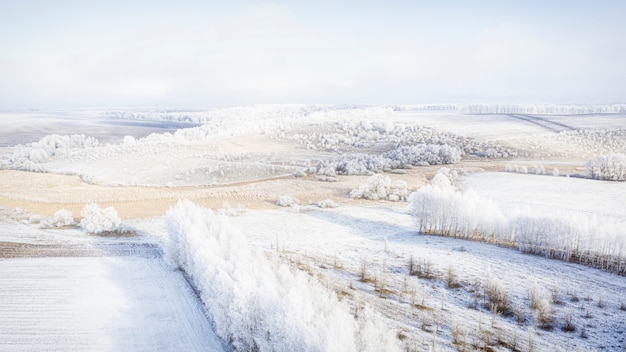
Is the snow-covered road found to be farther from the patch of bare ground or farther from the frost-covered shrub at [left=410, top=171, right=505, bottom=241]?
the frost-covered shrub at [left=410, top=171, right=505, bottom=241]

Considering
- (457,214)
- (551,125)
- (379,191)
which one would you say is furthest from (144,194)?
(551,125)

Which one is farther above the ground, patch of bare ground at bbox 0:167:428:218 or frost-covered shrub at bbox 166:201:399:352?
frost-covered shrub at bbox 166:201:399:352

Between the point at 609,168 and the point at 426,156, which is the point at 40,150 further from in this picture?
the point at 609,168

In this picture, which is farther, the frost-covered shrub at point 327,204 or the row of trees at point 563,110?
the row of trees at point 563,110

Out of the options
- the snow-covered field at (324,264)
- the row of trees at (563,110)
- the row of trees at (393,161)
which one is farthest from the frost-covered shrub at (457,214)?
the row of trees at (563,110)

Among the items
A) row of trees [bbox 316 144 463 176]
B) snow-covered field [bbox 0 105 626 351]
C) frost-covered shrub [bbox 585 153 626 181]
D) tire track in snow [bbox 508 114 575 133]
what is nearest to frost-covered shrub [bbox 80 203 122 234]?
snow-covered field [bbox 0 105 626 351]

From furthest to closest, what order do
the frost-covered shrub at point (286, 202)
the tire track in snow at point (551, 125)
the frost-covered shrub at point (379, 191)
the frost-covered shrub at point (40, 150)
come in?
the tire track in snow at point (551, 125)
the frost-covered shrub at point (40, 150)
the frost-covered shrub at point (379, 191)
the frost-covered shrub at point (286, 202)

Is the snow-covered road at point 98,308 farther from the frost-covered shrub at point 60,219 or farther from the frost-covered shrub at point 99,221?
the frost-covered shrub at point 60,219
